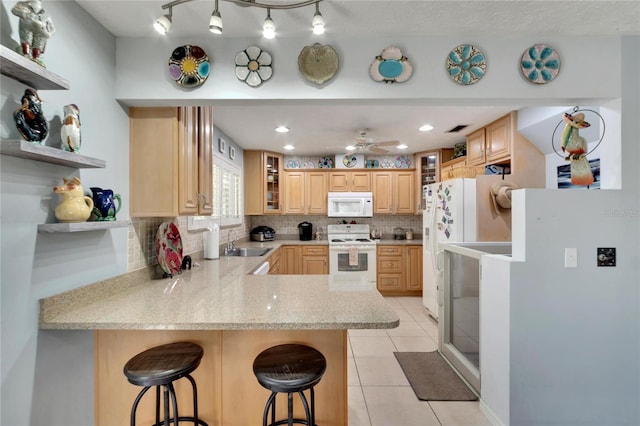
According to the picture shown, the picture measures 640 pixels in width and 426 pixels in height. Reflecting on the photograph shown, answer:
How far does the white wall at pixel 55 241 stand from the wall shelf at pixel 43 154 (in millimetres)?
63

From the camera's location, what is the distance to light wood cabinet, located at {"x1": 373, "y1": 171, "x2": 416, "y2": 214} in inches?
196

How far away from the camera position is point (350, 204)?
4.95 m

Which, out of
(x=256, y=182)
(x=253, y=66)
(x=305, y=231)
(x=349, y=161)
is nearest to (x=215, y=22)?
(x=253, y=66)

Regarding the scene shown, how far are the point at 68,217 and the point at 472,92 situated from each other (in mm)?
2195

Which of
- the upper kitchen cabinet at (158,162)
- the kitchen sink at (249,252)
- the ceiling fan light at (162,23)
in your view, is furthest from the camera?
the kitchen sink at (249,252)

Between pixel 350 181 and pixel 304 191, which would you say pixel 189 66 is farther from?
pixel 350 181

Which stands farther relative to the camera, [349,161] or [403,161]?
[403,161]

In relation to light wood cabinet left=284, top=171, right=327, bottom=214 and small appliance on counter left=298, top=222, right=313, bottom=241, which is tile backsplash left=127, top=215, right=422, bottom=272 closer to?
small appliance on counter left=298, top=222, right=313, bottom=241

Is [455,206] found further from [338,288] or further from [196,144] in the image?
[196,144]

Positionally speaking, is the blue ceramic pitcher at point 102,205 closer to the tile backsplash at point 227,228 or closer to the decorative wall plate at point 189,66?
the tile backsplash at point 227,228

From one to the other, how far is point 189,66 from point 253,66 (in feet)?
1.23

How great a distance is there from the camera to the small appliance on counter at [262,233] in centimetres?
480

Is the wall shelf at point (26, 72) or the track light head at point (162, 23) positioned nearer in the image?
the wall shelf at point (26, 72)

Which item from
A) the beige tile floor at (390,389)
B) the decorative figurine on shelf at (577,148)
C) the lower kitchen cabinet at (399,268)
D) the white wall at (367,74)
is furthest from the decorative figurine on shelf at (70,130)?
the lower kitchen cabinet at (399,268)
